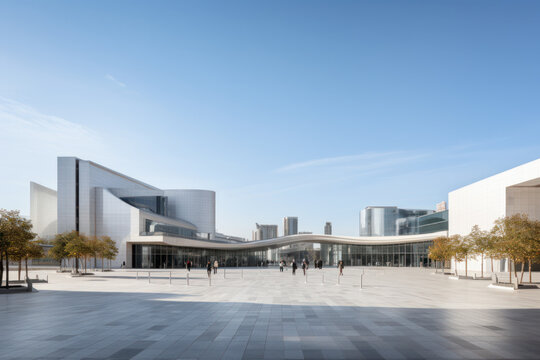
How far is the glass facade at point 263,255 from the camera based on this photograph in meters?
66.9

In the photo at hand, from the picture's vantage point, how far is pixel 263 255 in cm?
8669

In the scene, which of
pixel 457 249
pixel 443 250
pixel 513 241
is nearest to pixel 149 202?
pixel 443 250

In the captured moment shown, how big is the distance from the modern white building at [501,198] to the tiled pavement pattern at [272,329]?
2528 cm

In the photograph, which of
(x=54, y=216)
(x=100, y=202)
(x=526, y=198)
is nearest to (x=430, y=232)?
(x=526, y=198)

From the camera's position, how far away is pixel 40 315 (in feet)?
48.7

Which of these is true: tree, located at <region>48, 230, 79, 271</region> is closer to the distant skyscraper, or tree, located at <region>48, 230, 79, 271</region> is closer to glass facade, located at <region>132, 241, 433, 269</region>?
glass facade, located at <region>132, 241, 433, 269</region>

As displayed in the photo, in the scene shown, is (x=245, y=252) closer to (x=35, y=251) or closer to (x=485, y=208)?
(x=485, y=208)

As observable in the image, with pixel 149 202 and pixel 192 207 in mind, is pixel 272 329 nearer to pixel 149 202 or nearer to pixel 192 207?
pixel 149 202

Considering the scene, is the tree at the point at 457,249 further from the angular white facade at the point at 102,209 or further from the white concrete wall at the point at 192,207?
the white concrete wall at the point at 192,207

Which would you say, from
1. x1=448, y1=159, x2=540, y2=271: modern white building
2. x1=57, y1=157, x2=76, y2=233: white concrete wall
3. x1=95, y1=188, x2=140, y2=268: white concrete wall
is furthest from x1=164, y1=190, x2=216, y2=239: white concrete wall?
x1=448, y1=159, x2=540, y2=271: modern white building

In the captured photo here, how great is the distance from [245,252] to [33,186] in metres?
49.5

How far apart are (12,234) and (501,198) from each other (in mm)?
45976

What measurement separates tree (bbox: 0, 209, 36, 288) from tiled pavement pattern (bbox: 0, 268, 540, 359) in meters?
6.54

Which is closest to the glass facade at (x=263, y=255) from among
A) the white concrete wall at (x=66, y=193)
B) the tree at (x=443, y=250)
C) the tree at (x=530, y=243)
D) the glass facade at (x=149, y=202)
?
the white concrete wall at (x=66, y=193)
